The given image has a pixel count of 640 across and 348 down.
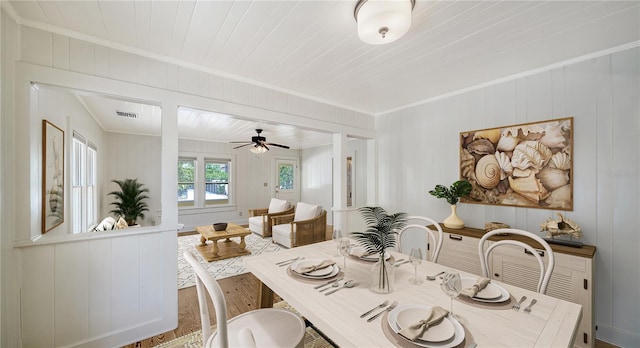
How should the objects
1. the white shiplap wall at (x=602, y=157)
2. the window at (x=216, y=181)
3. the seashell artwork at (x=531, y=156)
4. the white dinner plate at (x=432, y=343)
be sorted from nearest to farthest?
the white dinner plate at (x=432, y=343) < the white shiplap wall at (x=602, y=157) < the seashell artwork at (x=531, y=156) < the window at (x=216, y=181)

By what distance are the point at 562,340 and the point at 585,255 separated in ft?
4.68

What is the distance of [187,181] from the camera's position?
20.8 feet

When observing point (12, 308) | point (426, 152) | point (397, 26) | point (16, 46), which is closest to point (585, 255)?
point (426, 152)

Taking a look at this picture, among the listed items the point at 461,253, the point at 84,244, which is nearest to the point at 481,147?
the point at 461,253

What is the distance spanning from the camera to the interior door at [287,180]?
7.74 metres

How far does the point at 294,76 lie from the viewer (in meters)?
2.54

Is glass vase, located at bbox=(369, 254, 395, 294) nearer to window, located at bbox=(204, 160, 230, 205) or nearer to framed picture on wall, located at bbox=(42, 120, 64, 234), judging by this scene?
framed picture on wall, located at bbox=(42, 120, 64, 234)

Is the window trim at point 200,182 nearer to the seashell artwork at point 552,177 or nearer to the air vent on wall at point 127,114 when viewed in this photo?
the air vent on wall at point 127,114

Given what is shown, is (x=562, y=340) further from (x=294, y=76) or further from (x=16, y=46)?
(x=16, y=46)

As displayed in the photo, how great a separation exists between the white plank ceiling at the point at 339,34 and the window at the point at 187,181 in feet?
15.2

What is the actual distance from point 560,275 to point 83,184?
565cm

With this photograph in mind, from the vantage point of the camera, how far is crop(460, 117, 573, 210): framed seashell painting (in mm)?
2242

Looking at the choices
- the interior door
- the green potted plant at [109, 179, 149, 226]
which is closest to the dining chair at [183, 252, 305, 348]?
the green potted plant at [109, 179, 149, 226]

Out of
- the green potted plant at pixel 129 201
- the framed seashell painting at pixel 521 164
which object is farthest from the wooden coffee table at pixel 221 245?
the framed seashell painting at pixel 521 164
